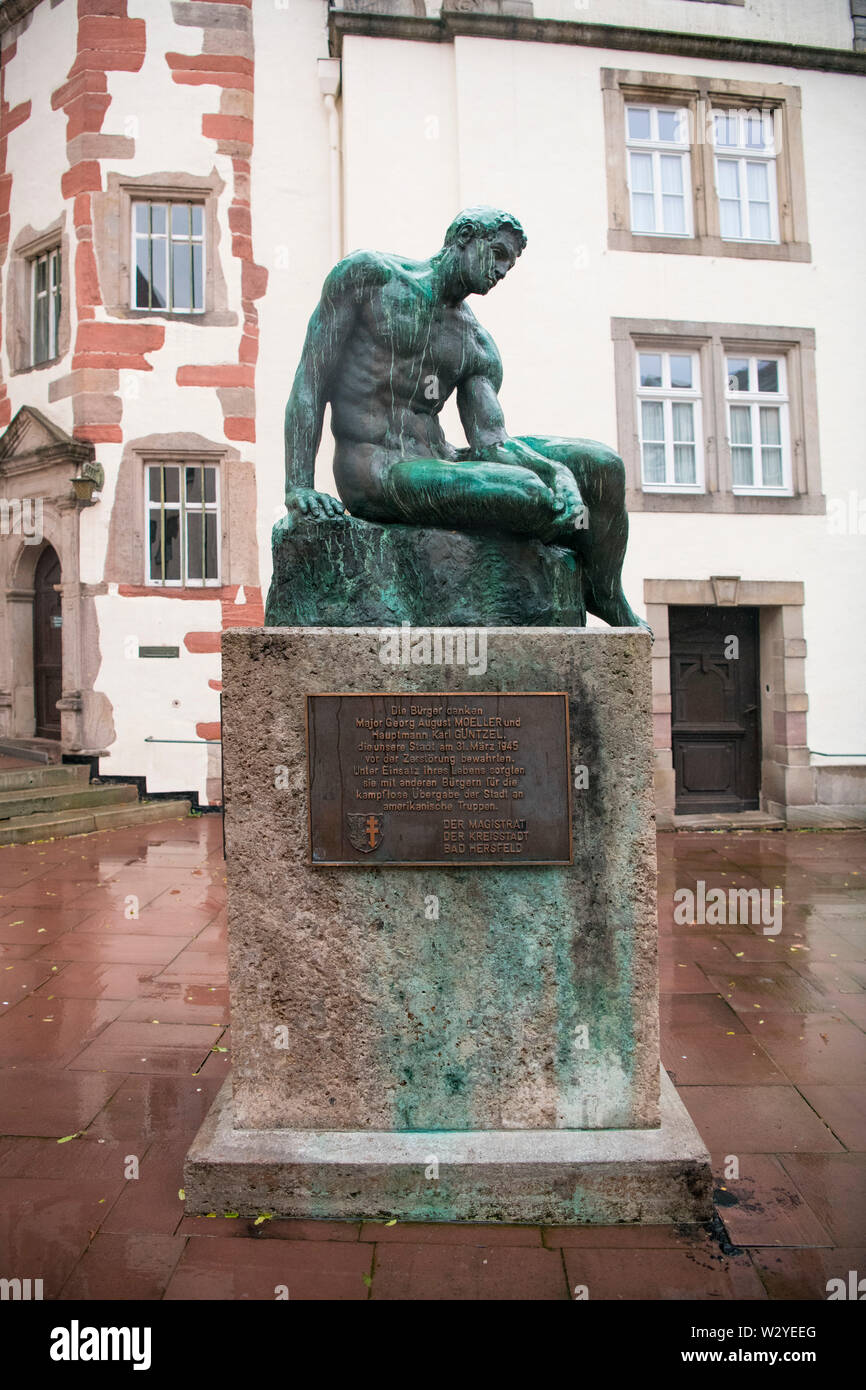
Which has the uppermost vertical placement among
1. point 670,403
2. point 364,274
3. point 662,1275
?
point 670,403

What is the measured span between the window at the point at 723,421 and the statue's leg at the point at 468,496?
7838 millimetres

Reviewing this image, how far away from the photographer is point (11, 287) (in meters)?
11.2

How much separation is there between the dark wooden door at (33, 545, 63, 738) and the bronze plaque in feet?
30.9

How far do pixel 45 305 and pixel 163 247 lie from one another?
1668 millimetres

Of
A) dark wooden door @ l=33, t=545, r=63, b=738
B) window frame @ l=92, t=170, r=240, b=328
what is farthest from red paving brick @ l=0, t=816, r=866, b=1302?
window frame @ l=92, t=170, r=240, b=328

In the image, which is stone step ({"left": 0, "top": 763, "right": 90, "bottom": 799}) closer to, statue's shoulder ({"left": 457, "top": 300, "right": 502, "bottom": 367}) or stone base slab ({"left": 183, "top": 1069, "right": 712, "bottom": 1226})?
stone base slab ({"left": 183, "top": 1069, "right": 712, "bottom": 1226})

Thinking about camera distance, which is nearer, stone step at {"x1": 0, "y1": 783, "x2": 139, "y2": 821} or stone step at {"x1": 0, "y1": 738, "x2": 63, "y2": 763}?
stone step at {"x1": 0, "y1": 783, "x2": 139, "y2": 821}

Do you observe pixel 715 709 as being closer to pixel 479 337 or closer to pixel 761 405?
pixel 761 405

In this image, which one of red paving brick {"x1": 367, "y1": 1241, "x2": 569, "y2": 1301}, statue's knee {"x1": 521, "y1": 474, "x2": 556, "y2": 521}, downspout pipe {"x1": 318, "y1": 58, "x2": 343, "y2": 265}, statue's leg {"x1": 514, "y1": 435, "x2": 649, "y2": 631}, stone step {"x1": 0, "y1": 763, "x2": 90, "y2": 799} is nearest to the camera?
red paving brick {"x1": 367, "y1": 1241, "x2": 569, "y2": 1301}

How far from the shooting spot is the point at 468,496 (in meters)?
2.82

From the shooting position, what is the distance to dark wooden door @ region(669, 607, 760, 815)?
10.8 metres

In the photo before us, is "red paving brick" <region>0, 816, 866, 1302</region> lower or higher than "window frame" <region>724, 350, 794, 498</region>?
lower

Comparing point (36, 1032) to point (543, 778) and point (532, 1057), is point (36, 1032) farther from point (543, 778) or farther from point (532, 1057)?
point (543, 778)

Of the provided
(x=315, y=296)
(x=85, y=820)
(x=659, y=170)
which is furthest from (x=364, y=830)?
(x=659, y=170)
